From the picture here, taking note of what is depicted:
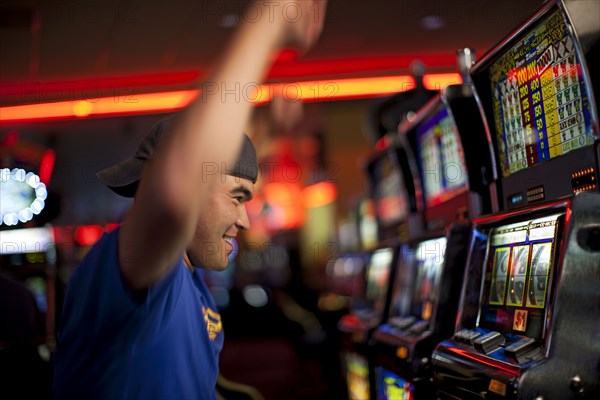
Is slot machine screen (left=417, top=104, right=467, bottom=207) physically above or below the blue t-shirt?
above

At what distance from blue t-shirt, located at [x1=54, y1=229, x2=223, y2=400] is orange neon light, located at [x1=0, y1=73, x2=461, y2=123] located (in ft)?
17.5

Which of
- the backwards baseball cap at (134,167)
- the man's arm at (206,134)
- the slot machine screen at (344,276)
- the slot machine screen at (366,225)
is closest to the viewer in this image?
the man's arm at (206,134)

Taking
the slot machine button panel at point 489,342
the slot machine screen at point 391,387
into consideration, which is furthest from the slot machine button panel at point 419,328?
the slot machine button panel at point 489,342

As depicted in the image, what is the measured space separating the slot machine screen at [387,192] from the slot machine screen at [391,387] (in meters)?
1.15

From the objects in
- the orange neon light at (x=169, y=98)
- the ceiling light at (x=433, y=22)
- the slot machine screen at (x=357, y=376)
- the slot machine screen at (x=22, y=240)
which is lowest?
the slot machine screen at (x=357, y=376)

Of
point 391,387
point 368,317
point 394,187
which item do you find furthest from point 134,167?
point 394,187

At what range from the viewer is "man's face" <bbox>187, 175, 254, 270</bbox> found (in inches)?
60.2

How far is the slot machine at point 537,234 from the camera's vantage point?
1662 millimetres

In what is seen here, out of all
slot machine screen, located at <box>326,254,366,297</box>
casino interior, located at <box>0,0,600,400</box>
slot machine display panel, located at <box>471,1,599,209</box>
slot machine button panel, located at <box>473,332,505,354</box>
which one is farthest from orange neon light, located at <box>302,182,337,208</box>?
slot machine button panel, located at <box>473,332,505,354</box>

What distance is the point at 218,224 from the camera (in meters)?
1.53

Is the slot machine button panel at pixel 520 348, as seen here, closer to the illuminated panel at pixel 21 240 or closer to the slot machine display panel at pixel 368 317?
the slot machine display panel at pixel 368 317

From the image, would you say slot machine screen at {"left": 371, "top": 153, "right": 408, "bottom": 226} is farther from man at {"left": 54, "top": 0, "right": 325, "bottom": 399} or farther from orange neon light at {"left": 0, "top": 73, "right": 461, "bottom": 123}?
man at {"left": 54, "top": 0, "right": 325, "bottom": 399}

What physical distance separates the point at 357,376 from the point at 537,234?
2177 millimetres

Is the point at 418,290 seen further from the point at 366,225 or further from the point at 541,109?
the point at 366,225
